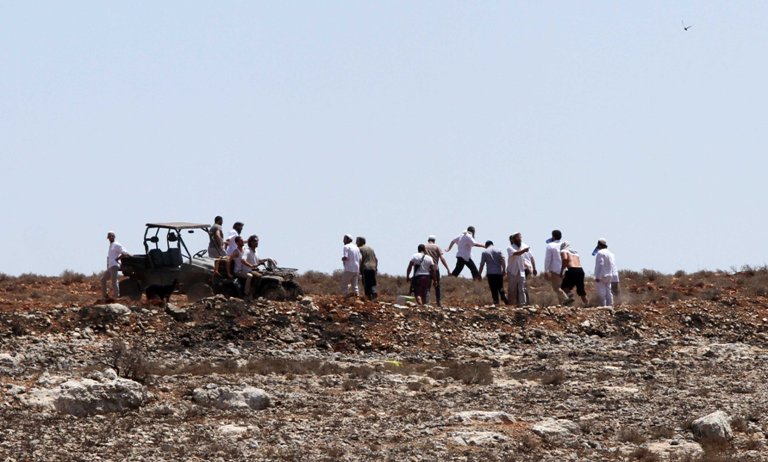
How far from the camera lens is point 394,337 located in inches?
1092

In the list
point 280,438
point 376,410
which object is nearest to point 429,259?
point 376,410

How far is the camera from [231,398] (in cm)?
1947

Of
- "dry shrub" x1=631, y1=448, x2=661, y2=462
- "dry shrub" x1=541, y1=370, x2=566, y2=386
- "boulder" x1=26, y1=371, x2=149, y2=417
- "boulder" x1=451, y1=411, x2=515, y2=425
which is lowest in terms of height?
"dry shrub" x1=631, y1=448, x2=661, y2=462

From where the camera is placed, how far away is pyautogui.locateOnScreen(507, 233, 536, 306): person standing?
31016mm

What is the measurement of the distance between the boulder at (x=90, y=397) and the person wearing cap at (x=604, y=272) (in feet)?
45.8

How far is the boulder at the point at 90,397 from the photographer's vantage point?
61.5 feet

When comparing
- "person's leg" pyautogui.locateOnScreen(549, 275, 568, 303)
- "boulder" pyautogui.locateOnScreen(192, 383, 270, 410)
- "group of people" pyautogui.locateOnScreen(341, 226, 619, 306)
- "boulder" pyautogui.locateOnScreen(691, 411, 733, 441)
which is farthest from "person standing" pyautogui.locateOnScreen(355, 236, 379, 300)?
"boulder" pyautogui.locateOnScreen(691, 411, 733, 441)

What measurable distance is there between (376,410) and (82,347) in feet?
26.0

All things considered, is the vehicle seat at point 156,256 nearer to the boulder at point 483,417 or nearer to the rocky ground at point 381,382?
the rocky ground at point 381,382

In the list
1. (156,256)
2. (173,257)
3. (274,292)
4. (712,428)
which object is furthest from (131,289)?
(712,428)

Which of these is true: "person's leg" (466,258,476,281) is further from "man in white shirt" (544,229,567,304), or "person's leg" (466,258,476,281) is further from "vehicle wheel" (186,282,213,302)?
"vehicle wheel" (186,282,213,302)

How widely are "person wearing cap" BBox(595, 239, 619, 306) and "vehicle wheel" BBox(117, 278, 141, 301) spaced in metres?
9.90

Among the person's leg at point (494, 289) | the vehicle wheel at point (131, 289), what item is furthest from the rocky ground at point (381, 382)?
the vehicle wheel at point (131, 289)

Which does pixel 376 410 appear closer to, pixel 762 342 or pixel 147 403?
pixel 147 403
